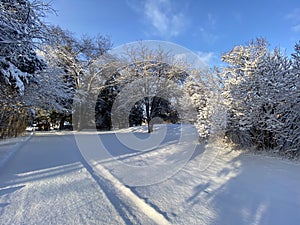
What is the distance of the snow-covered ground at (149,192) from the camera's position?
2.02m

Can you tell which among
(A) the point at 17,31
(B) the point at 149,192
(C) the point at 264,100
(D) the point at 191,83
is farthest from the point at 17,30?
(D) the point at 191,83

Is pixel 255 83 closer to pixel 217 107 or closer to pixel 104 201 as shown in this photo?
pixel 217 107

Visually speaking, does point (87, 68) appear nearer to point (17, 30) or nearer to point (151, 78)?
point (151, 78)

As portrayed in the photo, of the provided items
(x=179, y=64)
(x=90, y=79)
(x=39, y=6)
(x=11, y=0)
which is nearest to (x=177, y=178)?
(x=39, y=6)

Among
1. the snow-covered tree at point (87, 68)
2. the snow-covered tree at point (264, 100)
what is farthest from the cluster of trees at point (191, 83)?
the snow-covered tree at point (87, 68)

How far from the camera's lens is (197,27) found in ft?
31.2

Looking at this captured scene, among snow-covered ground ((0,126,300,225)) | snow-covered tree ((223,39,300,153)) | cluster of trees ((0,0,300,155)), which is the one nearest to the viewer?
snow-covered ground ((0,126,300,225))

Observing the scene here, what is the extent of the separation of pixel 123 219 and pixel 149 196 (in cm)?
67

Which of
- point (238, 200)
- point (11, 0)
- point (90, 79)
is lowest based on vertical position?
point (238, 200)

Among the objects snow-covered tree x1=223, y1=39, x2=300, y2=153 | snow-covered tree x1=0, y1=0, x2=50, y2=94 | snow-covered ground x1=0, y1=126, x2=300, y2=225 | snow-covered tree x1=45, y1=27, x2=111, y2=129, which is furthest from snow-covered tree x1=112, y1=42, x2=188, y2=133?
snow-covered tree x1=0, y1=0, x2=50, y2=94

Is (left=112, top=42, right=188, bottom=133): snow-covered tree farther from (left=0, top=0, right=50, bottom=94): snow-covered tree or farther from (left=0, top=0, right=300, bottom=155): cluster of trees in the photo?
(left=0, top=0, right=50, bottom=94): snow-covered tree

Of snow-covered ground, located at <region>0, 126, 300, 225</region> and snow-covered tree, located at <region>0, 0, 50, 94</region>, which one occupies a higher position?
snow-covered tree, located at <region>0, 0, 50, 94</region>

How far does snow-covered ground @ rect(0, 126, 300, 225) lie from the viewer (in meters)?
2.02

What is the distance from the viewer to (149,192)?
106 inches
